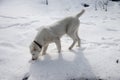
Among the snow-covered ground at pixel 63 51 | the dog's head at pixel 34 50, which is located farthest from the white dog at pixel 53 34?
the snow-covered ground at pixel 63 51

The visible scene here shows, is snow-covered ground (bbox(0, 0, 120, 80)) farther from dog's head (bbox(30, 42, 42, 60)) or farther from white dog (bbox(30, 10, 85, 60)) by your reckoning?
white dog (bbox(30, 10, 85, 60))

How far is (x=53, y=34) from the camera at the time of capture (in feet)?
18.1

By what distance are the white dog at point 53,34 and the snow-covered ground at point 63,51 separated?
0.93 ft

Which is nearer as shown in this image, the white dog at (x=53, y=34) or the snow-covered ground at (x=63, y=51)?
the snow-covered ground at (x=63, y=51)

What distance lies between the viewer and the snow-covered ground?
4.71 metres

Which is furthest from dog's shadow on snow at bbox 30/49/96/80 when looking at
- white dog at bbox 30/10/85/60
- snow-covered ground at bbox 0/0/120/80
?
white dog at bbox 30/10/85/60

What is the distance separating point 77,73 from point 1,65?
6.51 feet

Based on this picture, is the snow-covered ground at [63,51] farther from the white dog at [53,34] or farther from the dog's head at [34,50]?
the white dog at [53,34]

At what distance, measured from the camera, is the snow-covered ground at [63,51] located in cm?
471

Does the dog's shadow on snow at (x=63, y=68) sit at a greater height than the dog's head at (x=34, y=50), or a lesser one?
lesser

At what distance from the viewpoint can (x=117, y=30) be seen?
7.72 m

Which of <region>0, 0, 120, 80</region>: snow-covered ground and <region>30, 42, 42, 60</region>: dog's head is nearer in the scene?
<region>0, 0, 120, 80</region>: snow-covered ground

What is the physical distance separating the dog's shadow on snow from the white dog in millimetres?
333

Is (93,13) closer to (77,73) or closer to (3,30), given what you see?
(3,30)
